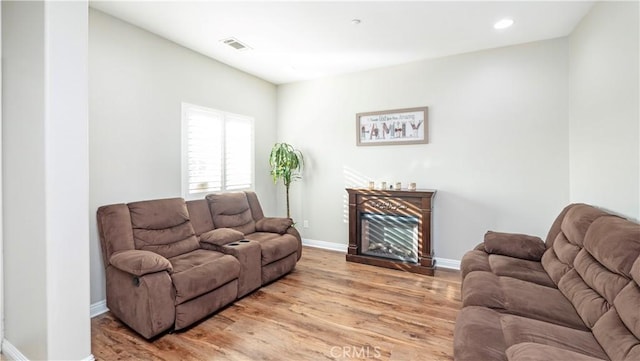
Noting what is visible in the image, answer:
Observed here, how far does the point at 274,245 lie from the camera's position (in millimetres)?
3381

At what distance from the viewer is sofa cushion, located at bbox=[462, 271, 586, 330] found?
1680 millimetres

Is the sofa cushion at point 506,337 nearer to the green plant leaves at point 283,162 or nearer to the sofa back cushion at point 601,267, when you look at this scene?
the sofa back cushion at point 601,267

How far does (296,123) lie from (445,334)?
3.79 metres

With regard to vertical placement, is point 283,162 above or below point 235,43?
below

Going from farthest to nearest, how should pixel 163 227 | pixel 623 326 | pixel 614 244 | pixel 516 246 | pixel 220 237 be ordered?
1. pixel 220 237
2. pixel 163 227
3. pixel 516 246
4. pixel 614 244
5. pixel 623 326

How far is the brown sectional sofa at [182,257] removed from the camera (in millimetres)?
2244

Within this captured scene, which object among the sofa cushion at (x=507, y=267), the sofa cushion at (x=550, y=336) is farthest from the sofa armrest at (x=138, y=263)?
the sofa cushion at (x=507, y=267)

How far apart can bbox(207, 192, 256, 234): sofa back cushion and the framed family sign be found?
1951mm

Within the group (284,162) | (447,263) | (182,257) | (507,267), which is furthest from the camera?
(284,162)

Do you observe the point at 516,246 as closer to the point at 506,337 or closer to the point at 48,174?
the point at 506,337

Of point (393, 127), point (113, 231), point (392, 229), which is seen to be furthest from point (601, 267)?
point (113, 231)

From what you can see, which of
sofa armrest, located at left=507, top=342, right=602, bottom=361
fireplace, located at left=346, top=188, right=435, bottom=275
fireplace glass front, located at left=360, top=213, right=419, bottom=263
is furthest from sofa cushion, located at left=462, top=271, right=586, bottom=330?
fireplace glass front, located at left=360, top=213, right=419, bottom=263

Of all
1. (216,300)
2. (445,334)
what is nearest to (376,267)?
(445,334)

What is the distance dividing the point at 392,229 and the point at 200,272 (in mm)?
2537
